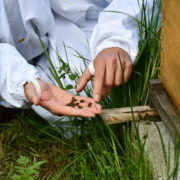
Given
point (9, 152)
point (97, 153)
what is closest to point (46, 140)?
point (9, 152)

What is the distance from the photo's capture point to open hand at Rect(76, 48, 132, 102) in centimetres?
189

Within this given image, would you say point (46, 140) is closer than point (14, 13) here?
Yes

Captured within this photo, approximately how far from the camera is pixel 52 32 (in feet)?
7.86

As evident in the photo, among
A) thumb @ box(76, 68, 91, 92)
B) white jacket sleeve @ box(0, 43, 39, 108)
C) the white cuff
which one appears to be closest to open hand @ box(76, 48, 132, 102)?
thumb @ box(76, 68, 91, 92)

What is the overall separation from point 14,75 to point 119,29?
521 millimetres

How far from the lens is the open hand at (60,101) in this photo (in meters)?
1.81

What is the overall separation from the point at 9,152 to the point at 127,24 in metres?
0.78

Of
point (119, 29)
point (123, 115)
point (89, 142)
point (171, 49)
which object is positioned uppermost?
point (171, 49)

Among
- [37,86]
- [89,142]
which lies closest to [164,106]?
[89,142]

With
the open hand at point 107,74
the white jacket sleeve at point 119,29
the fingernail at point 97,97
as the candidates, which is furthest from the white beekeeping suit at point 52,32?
the fingernail at point 97,97

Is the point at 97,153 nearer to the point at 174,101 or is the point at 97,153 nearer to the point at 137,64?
the point at 174,101

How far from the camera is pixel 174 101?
1.78 metres

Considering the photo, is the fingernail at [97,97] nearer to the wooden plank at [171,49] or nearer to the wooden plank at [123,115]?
the wooden plank at [123,115]

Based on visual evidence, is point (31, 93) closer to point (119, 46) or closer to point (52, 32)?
point (119, 46)
